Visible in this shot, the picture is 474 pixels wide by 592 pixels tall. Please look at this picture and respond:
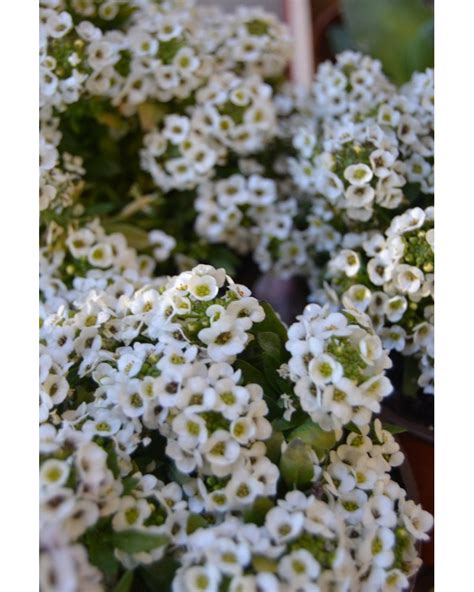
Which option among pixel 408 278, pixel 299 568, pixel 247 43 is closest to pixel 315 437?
pixel 299 568

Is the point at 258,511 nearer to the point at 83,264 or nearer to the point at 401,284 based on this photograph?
the point at 401,284

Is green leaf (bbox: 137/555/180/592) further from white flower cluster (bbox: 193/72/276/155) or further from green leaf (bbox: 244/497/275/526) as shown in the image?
white flower cluster (bbox: 193/72/276/155)

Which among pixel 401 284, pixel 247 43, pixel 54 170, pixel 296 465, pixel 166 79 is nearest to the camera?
pixel 296 465

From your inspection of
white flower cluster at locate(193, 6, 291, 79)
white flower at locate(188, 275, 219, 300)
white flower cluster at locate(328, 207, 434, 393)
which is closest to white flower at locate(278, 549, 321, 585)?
white flower at locate(188, 275, 219, 300)

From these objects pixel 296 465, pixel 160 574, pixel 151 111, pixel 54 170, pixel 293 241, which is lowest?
pixel 160 574

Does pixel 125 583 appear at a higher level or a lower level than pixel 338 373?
lower

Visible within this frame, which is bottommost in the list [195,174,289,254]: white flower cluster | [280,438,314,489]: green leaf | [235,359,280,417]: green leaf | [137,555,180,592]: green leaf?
[137,555,180,592]: green leaf

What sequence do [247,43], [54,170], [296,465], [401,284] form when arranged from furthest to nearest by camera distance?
[247,43] → [54,170] → [401,284] → [296,465]

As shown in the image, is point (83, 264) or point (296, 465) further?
point (83, 264)
